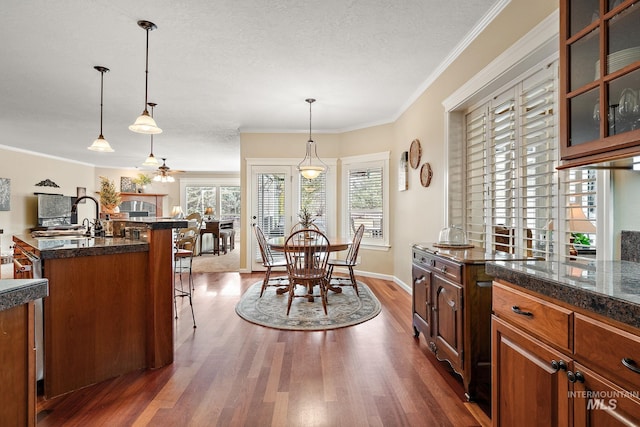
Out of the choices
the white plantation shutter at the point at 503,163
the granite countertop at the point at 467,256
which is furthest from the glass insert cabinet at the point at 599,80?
the white plantation shutter at the point at 503,163

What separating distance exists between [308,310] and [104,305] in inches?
80.1

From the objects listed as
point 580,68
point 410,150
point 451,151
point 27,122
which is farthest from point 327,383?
point 27,122

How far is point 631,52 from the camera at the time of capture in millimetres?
1177

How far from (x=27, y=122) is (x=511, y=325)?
7.32 meters

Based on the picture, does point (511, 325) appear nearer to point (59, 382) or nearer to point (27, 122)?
point (59, 382)

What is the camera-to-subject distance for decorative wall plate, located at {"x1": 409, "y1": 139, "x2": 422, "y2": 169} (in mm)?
4184

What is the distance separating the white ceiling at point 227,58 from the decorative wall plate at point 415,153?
2.13 ft

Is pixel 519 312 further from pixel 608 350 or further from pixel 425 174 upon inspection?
pixel 425 174

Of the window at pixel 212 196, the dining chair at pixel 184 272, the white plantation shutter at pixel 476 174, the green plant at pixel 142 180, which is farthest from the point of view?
the window at pixel 212 196

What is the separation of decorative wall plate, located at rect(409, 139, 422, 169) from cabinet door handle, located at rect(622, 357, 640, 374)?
3.51 metres

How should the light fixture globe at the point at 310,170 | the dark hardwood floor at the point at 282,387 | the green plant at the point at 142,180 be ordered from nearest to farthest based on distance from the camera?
1. the dark hardwood floor at the point at 282,387
2. the light fixture globe at the point at 310,170
3. the green plant at the point at 142,180

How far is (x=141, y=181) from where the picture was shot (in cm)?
1051

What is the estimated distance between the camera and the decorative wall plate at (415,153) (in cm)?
418

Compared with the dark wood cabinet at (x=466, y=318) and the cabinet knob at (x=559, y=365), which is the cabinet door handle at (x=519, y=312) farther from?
the dark wood cabinet at (x=466, y=318)
